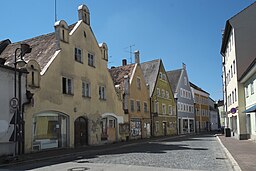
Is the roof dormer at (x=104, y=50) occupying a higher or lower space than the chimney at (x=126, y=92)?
higher

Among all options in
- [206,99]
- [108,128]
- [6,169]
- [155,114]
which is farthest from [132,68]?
[206,99]

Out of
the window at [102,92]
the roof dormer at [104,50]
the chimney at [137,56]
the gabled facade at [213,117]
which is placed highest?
the chimney at [137,56]

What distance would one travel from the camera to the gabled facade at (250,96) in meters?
24.1

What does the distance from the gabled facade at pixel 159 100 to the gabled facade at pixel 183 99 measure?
3410 mm

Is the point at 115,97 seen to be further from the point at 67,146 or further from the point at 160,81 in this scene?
the point at 160,81

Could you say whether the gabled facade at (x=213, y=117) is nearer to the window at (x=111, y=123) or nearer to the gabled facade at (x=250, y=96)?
the gabled facade at (x=250, y=96)

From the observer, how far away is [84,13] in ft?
91.1

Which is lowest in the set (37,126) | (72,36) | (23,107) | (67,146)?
(67,146)

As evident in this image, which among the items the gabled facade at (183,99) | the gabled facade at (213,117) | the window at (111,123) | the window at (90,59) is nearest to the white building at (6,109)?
the window at (90,59)

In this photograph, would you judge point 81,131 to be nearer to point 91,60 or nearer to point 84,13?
point 91,60

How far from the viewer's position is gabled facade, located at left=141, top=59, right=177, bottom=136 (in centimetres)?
4278

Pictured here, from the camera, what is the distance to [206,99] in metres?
A: 73.1

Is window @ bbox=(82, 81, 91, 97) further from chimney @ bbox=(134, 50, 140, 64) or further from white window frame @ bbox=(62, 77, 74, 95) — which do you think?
chimney @ bbox=(134, 50, 140, 64)

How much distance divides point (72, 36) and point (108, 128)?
1014 centimetres
